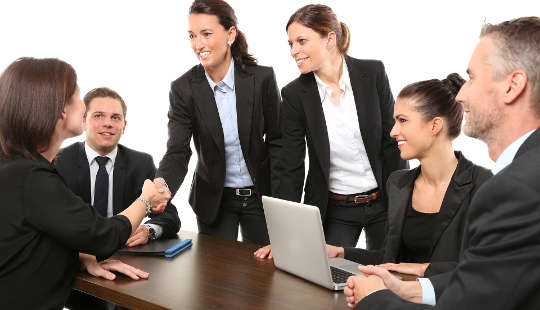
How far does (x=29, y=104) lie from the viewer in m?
2.07

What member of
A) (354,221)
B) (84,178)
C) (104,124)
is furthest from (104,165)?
(354,221)

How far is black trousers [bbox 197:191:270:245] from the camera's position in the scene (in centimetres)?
335

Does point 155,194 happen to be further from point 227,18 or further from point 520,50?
point 520,50

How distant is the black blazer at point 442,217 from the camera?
93.7 inches

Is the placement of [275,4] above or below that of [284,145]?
above

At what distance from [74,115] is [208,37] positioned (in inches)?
45.9

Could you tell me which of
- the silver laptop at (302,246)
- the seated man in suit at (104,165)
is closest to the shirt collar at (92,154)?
the seated man in suit at (104,165)

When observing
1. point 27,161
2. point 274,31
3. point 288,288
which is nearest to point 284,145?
point 288,288

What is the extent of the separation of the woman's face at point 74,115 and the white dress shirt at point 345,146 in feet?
4.51

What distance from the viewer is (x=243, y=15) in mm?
5332

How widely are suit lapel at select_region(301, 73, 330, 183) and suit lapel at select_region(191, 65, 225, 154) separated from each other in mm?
477

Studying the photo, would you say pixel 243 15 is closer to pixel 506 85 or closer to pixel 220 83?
pixel 220 83

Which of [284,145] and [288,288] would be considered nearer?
[288,288]

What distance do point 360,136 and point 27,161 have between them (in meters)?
1.70
